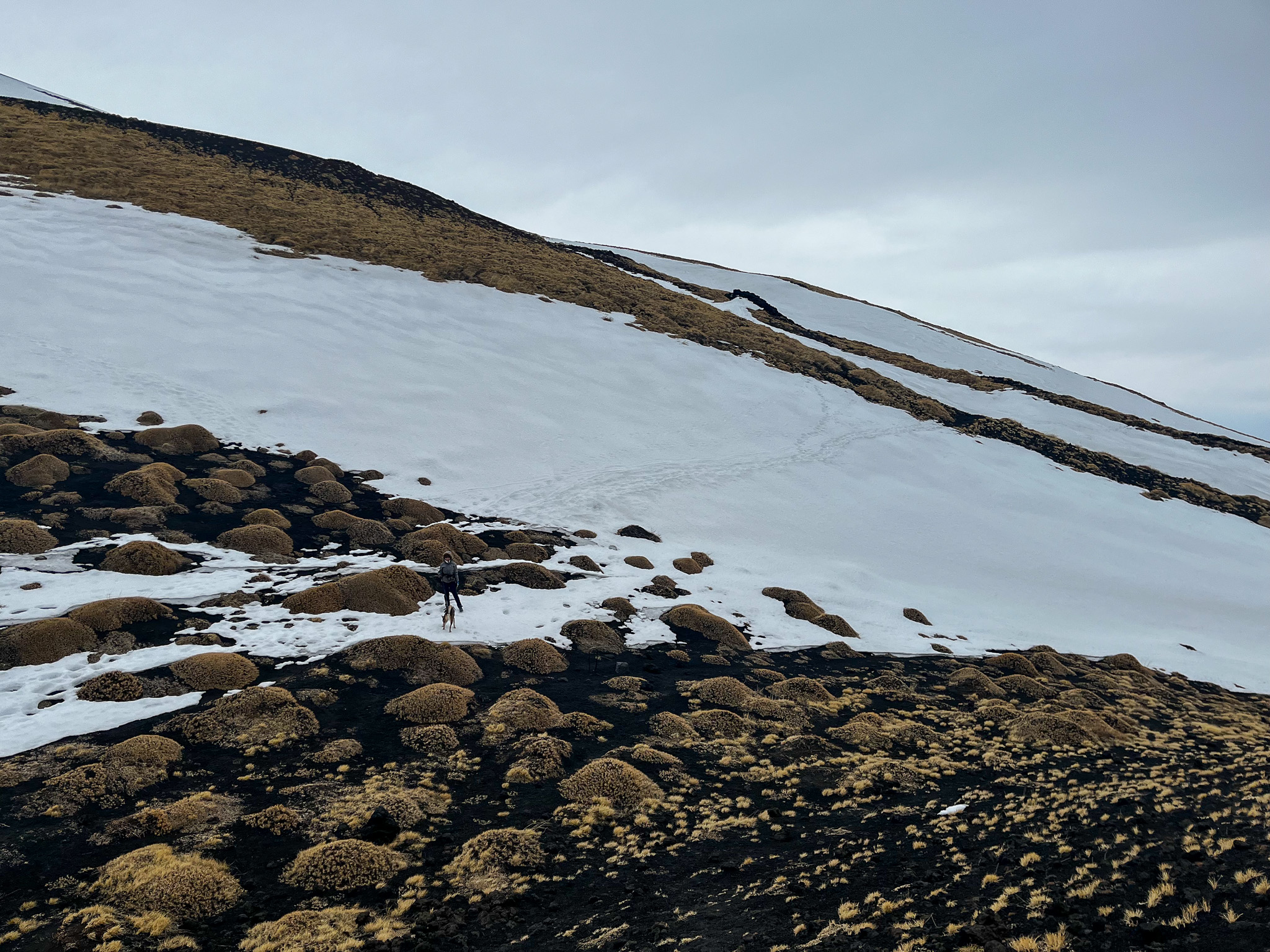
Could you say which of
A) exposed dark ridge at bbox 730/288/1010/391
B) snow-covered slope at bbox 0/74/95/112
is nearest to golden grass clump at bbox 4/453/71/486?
exposed dark ridge at bbox 730/288/1010/391

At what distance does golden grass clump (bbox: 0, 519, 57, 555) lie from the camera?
19.9 meters

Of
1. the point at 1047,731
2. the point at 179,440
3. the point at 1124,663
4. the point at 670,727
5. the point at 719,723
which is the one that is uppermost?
the point at 1124,663

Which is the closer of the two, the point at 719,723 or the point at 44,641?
the point at 44,641

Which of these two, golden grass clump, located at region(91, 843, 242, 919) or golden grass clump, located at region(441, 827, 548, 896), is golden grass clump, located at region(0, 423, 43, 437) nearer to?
golden grass clump, located at region(91, 843, 242, 919)

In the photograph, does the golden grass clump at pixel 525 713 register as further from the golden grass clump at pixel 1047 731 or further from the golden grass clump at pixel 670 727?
the golden grass clump at pixel 1047 731

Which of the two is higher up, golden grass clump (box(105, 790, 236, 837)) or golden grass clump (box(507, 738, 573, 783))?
golden grass clump (box(507, 738, 573, 783))

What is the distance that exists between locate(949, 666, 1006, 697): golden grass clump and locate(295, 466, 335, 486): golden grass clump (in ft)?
87.2

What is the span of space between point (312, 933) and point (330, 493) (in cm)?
2218

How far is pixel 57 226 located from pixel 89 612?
4946 cm

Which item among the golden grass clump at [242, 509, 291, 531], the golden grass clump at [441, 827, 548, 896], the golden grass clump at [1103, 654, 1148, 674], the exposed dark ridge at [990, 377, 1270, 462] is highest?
the exposed dark ridge at [990, 377, 1270, 462]

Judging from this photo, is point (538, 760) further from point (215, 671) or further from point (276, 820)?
point (215, 671)

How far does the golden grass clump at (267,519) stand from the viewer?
995 inches

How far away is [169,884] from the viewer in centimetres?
1011

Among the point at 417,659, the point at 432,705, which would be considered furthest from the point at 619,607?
the point at 432,705
